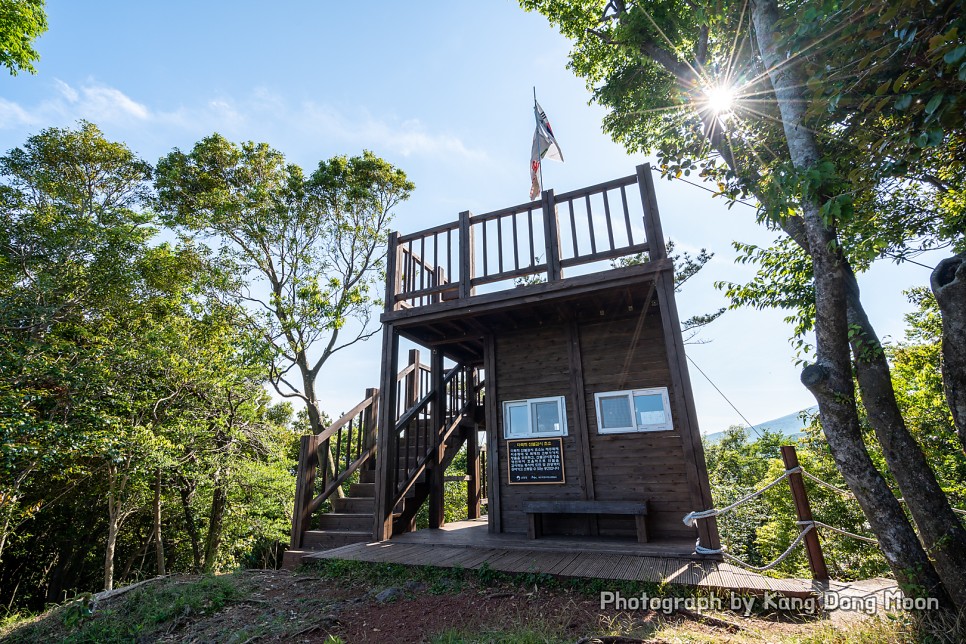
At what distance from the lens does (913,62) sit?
9.23 feet

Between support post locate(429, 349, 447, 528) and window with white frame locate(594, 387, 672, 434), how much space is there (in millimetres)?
3250

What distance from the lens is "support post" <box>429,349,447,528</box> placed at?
795 cm

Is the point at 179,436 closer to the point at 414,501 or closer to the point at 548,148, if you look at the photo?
the point at 414,501

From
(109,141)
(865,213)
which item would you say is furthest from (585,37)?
(109,141)

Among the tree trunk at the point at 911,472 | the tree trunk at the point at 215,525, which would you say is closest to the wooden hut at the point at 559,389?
the tree trunk at the point at 911,472

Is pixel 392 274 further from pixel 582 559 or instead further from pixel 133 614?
pixel 133 614

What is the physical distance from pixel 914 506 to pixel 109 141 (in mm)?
21014

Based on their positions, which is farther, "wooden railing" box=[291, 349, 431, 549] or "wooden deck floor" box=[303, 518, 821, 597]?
"wooden railing" box=[291, 349, 431, 549]

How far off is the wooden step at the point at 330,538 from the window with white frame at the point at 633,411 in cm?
416

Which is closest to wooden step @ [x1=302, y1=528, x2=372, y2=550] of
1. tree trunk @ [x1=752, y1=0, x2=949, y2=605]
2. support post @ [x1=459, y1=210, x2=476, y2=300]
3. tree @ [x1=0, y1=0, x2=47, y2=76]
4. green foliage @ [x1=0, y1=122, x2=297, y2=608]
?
support post @ [x1=459, y1=210, x2=476, y2=300]

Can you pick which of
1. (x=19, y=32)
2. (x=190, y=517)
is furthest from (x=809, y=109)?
(x=190, y=517)

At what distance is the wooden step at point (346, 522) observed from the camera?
6914 mm

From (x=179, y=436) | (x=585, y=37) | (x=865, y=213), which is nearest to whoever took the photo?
(x=865, y=213)

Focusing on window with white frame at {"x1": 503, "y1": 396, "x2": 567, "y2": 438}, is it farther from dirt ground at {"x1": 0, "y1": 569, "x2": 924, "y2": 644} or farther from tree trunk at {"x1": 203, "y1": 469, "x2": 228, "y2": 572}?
tree trunk at {"x1": 203, "y1": 469, "x2": 228, "y2": 572}
